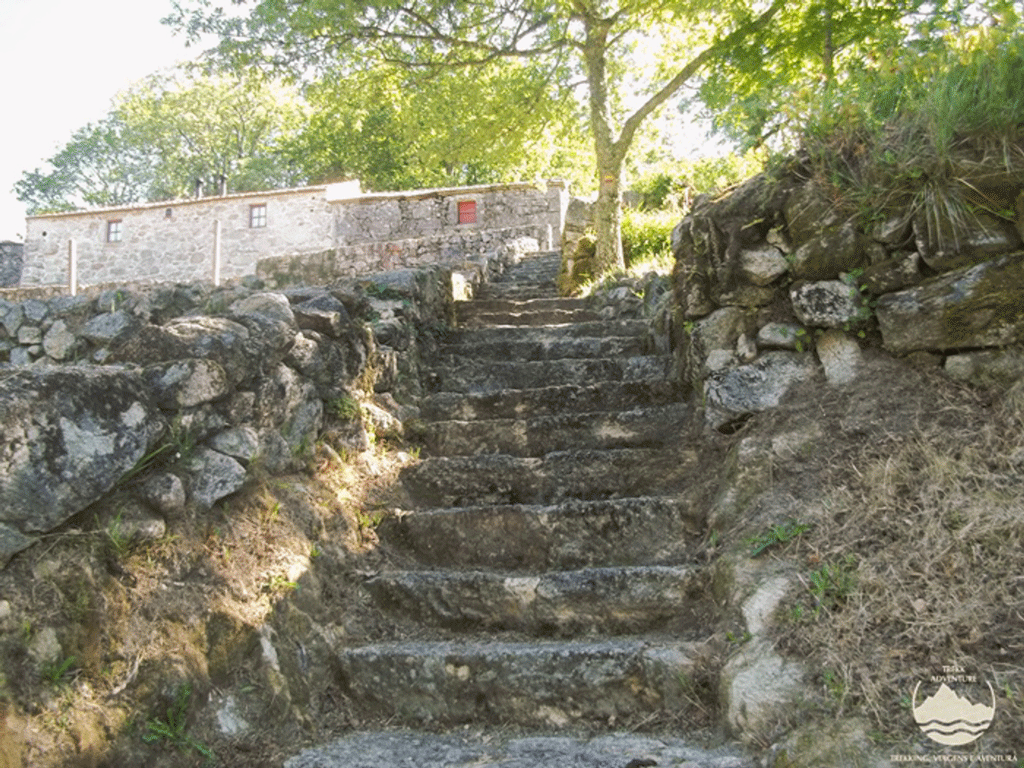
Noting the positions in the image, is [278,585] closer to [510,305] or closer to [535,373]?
[535,373]

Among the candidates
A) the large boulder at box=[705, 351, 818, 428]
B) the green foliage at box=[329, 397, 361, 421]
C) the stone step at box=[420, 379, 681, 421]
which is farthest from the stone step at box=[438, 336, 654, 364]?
the large boulder at box=[705, 351, 818, 428]

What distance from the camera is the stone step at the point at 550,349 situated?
5.50 m

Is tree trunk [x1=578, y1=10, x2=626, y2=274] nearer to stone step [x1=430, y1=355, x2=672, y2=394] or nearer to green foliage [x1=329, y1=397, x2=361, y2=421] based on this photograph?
stone step [x1=430, y1=355, x2=672, y2=394]

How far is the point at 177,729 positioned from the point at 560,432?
2451 mm

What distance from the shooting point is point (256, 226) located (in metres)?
19.9

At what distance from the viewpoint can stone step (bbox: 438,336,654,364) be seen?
18.0 ft

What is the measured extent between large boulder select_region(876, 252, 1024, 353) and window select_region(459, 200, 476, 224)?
14290mm

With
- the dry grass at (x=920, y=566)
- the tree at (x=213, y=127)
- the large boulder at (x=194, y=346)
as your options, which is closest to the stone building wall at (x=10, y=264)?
the tree at (x=213, y=127)

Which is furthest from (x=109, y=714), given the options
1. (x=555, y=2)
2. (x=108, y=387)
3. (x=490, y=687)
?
(x=555, y=2)

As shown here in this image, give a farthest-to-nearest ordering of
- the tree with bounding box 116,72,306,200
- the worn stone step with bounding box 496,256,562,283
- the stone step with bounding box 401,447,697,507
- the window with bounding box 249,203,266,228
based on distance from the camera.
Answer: the tree with bounding box 116,72,306,200
the window with bounding box 249,203,266,228
the worn stone step with bounding box 496,256,562,283
the stone step with bounding box 401,447,697,507

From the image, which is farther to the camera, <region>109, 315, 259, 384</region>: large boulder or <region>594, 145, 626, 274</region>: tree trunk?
<region>594, 145, 626, 274</region>: tree trunk

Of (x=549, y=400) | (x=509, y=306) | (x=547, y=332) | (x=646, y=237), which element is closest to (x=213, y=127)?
(x=646, y=237)

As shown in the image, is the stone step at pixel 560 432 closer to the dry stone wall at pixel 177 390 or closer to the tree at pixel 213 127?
the dry stone wall at pixel 177 390

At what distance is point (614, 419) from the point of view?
4273 millimetres
